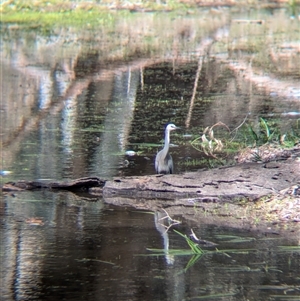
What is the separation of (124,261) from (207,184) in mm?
2083

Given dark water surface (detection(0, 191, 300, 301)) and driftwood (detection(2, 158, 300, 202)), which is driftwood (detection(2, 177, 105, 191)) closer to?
driftwood (detection(2, 158, 300, 202))

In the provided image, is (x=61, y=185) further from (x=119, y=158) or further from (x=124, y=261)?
(x=124, y=261)

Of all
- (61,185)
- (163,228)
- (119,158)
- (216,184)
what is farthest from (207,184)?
(119,158)

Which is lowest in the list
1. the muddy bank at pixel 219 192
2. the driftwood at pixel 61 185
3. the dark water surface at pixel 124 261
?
the dark water surface at pixel 124 261

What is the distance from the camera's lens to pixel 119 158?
35.4ft

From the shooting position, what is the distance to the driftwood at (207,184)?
8.60 metres

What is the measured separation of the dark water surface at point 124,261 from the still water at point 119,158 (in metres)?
0.01

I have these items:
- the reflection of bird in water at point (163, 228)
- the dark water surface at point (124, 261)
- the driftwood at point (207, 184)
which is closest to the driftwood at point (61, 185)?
the driftwood at point (207, 184)

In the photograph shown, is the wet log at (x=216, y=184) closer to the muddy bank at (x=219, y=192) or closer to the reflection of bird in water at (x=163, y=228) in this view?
the muddy bank at (x=219, y=192)

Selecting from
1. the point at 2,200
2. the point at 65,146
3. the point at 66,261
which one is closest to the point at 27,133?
the point at 65,146

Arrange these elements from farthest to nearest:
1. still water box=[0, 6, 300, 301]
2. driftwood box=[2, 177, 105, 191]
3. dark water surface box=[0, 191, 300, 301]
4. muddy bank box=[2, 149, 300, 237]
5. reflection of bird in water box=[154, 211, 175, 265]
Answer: driftwood box=[2, 177, 105, 191], muddy bank box=[2, 149, 300, 237], reflection of bird in water box=[154, 211, 175, 265], still water box=[0, 6, 300, 301], dark water surface box=[0, 191, 300, 301]

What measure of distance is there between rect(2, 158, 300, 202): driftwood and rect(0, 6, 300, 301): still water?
313 mm

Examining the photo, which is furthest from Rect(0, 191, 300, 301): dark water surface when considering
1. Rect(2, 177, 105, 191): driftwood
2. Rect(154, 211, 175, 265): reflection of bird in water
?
Rect(2, 177, 105, 191): driftwood

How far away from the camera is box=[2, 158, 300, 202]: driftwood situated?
860cm
